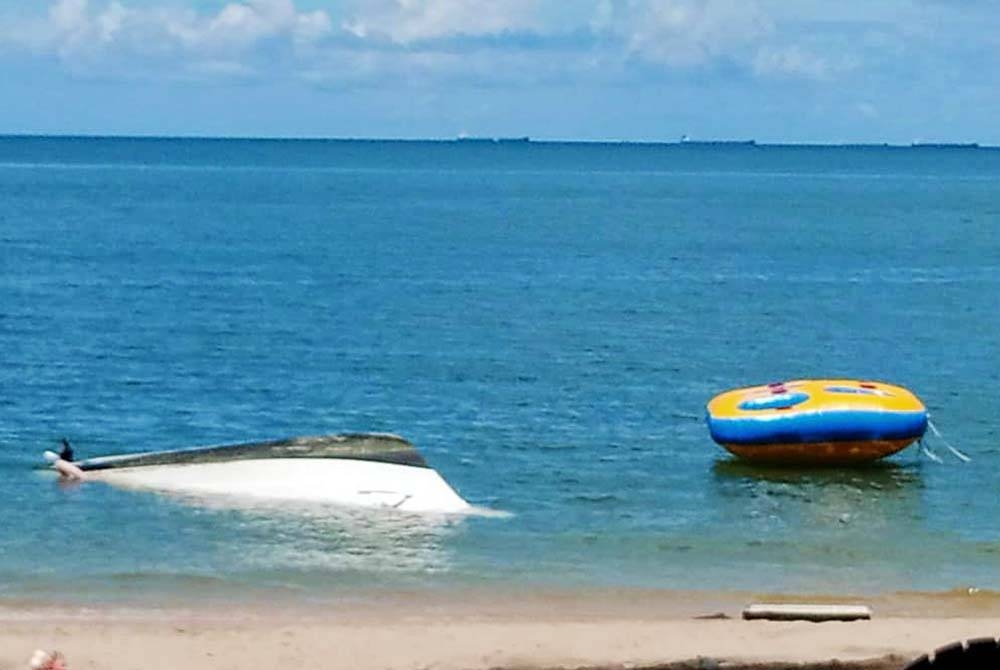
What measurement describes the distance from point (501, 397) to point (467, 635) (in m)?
20.0

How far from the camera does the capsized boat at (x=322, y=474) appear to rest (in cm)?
2534

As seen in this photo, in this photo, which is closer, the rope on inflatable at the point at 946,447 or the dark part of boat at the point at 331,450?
the dark part of boat at the point at 331,450

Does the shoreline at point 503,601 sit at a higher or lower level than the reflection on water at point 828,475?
higher

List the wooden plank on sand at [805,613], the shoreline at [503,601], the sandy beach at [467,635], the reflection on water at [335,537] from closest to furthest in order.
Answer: the sandy beach at [467,635]
the wooden plank on sand at [805,613]
the shoreline at [503,601]
the reflection on water at [335,537]

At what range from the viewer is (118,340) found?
47344 mm

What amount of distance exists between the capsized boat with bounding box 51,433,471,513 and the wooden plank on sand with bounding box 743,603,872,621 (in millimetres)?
7843

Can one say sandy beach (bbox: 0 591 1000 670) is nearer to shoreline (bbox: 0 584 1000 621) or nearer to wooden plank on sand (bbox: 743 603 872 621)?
shoreline (bbox: 0 584 1000 621)

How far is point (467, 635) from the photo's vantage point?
17.6 m

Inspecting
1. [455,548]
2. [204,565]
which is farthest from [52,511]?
[455,548]

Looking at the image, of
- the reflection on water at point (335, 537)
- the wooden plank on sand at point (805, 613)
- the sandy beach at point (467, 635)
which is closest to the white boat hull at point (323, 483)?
the reflection on water at point (335, 537)

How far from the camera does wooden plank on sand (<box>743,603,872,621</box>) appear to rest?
58.6 ft

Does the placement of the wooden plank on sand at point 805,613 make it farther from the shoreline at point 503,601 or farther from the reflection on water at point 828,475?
the reflection on water at point 828,475

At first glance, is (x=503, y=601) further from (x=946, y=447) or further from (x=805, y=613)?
(x=946, y=447)

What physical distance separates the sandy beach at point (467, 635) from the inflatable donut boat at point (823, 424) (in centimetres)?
787
